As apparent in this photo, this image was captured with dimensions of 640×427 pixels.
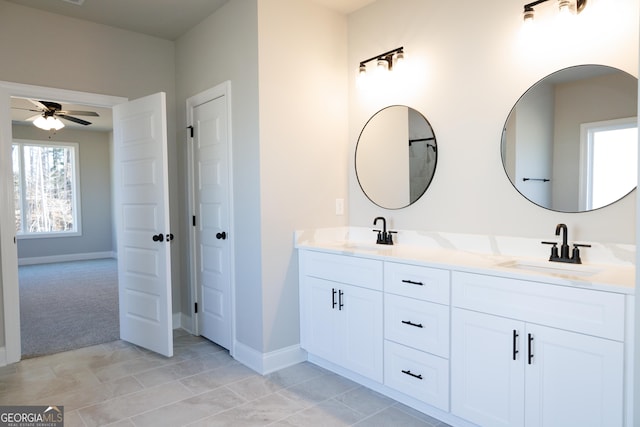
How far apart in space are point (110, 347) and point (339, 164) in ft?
7.99

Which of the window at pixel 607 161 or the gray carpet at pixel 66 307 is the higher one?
the window at pixel 607 161

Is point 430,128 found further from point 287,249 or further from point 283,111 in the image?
point 287,249

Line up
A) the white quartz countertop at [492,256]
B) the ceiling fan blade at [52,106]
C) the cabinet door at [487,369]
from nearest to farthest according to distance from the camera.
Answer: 1. the white quartz countertop at [492,256]
2. the cabinet door at [487,369]
3. the ceiling fan blade at [52,106]

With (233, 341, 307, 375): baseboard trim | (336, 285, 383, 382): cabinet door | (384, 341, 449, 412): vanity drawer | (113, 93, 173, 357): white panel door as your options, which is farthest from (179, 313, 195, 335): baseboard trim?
(384, 341, 449, 412): vanity drawer

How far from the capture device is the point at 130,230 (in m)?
3.48

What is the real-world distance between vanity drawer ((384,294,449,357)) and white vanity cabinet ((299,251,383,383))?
8cm

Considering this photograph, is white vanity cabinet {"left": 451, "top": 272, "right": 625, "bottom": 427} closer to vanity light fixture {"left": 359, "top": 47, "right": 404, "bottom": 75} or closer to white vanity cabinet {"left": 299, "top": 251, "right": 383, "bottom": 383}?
white vanity cabinet {"left": 299, "top": 251, "right": 383, "bottom": 383}

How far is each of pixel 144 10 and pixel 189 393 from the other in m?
2.86

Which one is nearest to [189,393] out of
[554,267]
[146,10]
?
[554,267]

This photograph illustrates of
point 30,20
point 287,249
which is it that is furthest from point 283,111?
point 30,20

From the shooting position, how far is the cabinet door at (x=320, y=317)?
2836 mm

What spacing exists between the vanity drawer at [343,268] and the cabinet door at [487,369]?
0.57 m

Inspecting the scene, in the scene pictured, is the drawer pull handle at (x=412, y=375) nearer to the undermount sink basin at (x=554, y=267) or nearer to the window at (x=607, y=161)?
the undermount sink basin at (x=554, y=267)

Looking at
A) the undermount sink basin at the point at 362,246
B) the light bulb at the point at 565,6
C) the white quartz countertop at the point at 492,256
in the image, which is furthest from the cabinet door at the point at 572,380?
the light bulb at the point at 565,6
